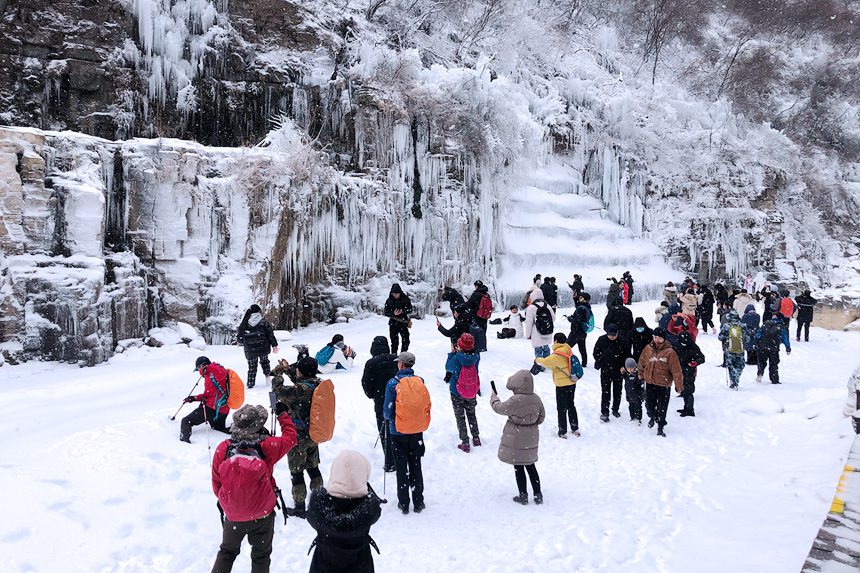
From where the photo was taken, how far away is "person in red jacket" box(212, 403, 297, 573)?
11.2ft

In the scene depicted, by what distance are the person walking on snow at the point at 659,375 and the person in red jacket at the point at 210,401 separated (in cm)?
567

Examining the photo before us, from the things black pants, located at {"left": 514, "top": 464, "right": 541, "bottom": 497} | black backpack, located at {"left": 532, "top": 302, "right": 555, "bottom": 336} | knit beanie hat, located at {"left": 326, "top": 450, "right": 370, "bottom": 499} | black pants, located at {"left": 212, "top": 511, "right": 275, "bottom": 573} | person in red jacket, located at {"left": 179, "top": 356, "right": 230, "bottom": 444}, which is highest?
black backpack, located at {"left": 532, "top": 302, "right": 555, "bottom": 336}

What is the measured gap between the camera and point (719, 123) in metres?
29.4

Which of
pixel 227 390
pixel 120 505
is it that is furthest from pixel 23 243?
pixel 120 505

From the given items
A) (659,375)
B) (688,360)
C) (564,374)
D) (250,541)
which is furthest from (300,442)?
(688,360)

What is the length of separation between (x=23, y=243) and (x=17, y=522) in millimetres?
6341

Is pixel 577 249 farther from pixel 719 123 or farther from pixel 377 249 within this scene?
pixel 719 123

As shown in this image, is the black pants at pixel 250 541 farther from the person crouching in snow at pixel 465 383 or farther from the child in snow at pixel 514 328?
the child in snow at pixel 514 328

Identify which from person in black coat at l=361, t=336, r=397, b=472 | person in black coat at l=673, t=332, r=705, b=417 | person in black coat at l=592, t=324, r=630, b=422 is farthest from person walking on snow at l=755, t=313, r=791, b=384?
person in black coat at l=361, t=336, r=397, b=472

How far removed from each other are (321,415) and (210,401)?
73.0 inches

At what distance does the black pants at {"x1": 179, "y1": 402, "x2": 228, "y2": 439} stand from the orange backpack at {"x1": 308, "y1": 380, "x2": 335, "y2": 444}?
5.91 ft

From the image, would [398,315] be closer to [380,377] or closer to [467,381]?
[467,381]

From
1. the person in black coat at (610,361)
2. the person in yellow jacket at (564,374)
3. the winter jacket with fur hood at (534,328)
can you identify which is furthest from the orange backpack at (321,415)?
the winter jacket with fur hood at (534,328)

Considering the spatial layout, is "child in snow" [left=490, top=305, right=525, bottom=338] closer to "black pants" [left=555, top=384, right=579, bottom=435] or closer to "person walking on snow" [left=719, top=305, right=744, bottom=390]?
"person walking on snow" [left=719, top=305, right=744, bottom=390]
